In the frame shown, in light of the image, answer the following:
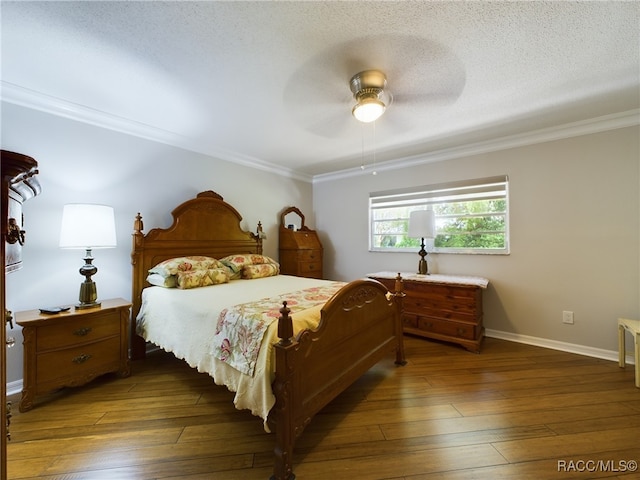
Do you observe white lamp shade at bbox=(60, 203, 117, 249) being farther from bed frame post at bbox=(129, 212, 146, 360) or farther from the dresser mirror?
the dresser mirror

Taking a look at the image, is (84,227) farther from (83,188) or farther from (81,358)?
(81,358)

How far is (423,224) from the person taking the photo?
3217 mm

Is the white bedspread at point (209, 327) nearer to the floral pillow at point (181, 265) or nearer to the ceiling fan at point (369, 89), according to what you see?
the floral pillow at point (181, 265)

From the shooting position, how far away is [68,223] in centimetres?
203

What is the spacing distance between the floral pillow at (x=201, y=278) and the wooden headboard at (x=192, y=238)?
48 centimetres

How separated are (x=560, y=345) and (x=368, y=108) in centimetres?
310

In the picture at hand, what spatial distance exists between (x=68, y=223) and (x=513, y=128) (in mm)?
4176

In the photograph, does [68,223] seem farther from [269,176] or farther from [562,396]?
[562,396]

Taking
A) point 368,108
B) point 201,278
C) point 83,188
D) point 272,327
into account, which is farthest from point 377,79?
point 83,188

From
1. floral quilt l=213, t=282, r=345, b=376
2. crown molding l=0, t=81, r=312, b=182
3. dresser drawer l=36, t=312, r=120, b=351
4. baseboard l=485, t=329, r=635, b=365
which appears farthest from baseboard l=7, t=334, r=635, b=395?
crown molding l=0, t=81, r=312, b=182

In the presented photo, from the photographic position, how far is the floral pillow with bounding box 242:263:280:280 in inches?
120

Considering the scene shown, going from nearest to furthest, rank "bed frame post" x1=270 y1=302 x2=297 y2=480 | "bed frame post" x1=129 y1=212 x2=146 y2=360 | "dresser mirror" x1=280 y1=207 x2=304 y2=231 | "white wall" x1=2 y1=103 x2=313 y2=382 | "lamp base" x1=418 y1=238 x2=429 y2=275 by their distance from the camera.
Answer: "bed frame post" x1=270 y1=302 x2=297 y2=480
"white wall" x1=2 y1=103 x2=313 y2=382
"bed frame post" x1=129 y1=212 x2=146 y2=360
"lamp base" x1=418 y1=238 x2=429 y2=275
"dresser mirror" x1=280 y1=207 x2=304 y2=231

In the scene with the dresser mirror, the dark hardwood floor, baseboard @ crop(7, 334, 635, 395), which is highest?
the dresser mirror

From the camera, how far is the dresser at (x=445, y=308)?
2.73 metres
